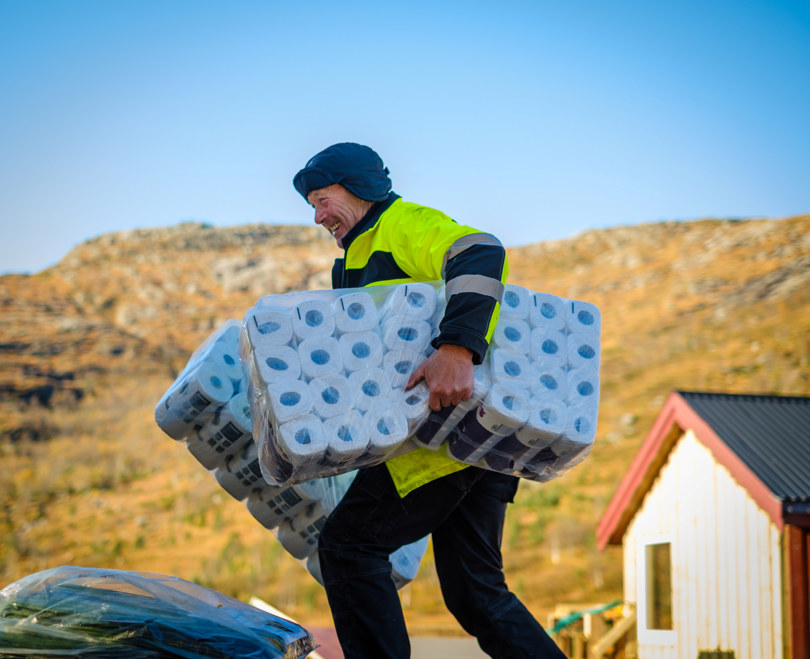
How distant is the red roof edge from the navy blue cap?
7270 mm

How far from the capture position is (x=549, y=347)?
2.80 metres

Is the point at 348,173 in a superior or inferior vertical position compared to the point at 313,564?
superior

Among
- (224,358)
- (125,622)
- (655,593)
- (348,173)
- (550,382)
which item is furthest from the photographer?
(655,593)

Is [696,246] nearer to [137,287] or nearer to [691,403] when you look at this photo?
[137,287]

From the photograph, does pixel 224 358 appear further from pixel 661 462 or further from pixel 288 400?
pixel 661 462

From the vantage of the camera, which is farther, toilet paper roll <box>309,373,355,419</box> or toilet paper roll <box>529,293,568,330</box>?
toilet paper roll <box>529,293,568,330</box>

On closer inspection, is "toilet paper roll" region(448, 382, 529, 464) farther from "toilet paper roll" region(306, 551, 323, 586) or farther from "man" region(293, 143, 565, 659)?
"toilet paper roll" region(306, 551, 323, 586)

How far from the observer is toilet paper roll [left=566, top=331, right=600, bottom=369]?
2.81 meters

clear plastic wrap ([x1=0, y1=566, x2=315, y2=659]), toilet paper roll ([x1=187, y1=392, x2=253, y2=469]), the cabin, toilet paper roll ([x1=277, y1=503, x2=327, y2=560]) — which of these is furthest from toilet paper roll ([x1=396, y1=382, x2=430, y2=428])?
the cabin

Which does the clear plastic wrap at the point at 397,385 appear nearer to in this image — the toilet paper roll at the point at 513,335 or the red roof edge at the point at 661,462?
the toilet paper roll at the point at 513,335

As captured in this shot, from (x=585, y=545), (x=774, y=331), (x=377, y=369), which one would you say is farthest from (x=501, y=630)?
(x=774, y=331)

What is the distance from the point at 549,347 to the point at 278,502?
133 centimetres

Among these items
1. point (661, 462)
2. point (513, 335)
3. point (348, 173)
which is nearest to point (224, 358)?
point (348, 173)

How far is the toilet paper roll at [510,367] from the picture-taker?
2.65m
